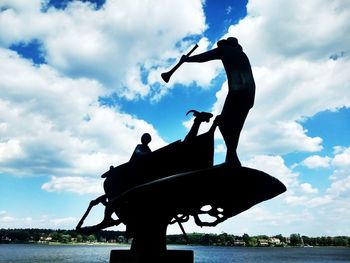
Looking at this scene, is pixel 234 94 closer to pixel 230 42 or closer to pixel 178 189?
pixel 230 42

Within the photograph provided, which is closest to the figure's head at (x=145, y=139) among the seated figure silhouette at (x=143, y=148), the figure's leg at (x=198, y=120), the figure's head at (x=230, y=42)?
the seated figure silhouette at (x=143, y=148)

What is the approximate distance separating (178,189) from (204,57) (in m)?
1.97

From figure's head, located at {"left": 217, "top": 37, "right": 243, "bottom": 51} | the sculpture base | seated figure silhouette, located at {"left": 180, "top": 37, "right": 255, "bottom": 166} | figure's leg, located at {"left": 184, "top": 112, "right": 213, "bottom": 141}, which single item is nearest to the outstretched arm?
seated figure silhouette, located at {"left": 180, "top": 37, "right": 255, "bottom": 166}

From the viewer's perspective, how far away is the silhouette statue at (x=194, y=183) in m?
5.16

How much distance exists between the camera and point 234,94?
5379 millimetres

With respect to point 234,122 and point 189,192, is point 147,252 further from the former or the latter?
point 234,122

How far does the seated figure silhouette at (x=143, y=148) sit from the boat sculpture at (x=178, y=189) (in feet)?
0.34

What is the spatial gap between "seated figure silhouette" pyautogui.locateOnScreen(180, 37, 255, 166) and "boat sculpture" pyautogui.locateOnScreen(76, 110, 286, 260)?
0.74 ft

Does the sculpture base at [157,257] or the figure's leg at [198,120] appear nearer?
the sculpture base at [157,257]

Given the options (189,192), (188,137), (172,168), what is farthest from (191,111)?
(189,192)

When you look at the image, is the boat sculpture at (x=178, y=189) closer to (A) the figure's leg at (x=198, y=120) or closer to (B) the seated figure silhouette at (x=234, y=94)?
(A) the figure's leg at (x=198, y=120)

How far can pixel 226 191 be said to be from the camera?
5.36 m

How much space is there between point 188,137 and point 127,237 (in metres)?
1.88

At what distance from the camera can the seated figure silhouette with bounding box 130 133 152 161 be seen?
5973 millimetres
